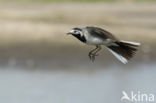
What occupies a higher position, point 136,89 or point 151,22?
point 151,22

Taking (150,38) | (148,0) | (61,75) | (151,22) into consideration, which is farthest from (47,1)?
(61,75)

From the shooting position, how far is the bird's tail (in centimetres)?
720

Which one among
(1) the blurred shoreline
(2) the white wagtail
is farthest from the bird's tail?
(1) the blurred shoreline

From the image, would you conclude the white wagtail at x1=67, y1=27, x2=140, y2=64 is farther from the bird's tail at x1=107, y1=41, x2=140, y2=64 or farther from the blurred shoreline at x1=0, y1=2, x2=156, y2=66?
the blurred shoreline at x1=0, y1=2, x2=156, y2=66

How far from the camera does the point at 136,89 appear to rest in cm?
1224

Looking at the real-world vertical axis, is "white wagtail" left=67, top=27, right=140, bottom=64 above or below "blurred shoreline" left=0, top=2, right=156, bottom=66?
below

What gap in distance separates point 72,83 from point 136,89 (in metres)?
1.25

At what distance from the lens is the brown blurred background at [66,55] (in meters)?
12.2

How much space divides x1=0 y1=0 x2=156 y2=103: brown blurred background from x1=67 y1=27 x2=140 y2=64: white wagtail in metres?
3.92

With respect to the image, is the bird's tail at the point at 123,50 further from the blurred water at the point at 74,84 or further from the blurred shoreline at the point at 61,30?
the blurred shoreline at the point at 61,30

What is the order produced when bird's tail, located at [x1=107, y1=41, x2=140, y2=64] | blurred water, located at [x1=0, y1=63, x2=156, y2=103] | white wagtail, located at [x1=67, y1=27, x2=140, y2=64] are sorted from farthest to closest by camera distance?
blurred water, located at [x1=0, y1=63, x2=156, y2=103], bird's tail, located at [x1=107, y1=41, x2=140, y2=64], white wagtail, located at [x1=67, y1=27, x2=140, y2=64]

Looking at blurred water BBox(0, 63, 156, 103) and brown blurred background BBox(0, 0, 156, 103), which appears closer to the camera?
blurred water BBox(0, 63, 156, 103)

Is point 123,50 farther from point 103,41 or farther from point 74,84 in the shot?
point 74,84

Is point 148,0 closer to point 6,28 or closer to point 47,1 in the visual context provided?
point 47,1
